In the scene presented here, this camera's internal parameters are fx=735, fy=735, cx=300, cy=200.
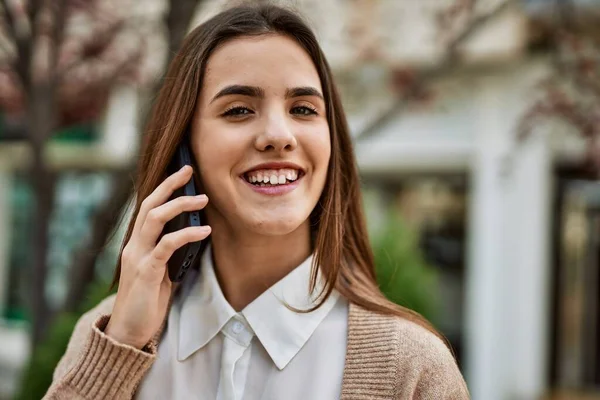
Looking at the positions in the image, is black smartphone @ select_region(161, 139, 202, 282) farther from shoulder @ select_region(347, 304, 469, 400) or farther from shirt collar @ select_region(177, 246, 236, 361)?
shoulder @ select_region(347, 304, 469, 400)

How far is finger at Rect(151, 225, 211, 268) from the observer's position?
150 centimetres

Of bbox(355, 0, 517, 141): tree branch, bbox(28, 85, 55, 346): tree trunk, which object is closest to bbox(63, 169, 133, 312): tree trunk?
bbox(28, 85, 55, 346): tree trunk

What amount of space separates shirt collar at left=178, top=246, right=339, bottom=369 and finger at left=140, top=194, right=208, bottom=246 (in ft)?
0.68

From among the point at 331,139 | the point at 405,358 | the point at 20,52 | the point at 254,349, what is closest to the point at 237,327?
the point at 254,349

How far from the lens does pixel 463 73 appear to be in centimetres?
846

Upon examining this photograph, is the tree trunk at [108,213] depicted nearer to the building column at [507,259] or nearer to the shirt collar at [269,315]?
the shirt collar at [269,315]

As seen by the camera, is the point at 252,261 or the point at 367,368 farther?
the point at 252,261

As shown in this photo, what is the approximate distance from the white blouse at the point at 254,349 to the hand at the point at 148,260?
0.31 ft

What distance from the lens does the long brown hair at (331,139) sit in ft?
5.28

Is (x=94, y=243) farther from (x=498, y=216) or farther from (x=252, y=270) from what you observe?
(x=498, y=216)

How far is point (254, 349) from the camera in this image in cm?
161

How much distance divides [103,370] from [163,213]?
0.35 m

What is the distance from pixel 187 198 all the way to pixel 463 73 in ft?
24.2

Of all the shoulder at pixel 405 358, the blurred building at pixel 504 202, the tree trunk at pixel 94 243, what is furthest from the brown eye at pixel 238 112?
the blurred building at pixel 504 202
